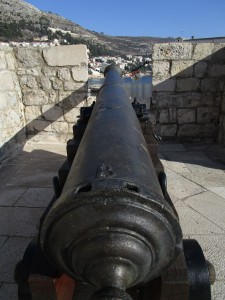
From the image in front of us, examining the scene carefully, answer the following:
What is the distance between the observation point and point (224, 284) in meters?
2.05

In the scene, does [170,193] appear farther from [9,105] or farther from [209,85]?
[9,105]

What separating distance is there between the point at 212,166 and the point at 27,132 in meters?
3.28

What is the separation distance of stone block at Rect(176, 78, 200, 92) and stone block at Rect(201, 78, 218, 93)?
100 millimetres

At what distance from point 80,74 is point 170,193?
273 centimetres

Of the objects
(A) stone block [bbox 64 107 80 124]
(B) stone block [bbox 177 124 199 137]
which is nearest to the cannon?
(A) stone block [bbox 64 107 80 124]

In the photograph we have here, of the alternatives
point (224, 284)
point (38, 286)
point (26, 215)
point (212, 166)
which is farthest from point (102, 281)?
point (212, 166)

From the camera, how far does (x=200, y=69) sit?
17.6ft

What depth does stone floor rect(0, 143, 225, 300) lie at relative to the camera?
2386 millimetres

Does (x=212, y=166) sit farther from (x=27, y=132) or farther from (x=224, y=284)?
(x=27, y=132)

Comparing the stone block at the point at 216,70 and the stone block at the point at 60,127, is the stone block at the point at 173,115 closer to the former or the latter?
the stone block at the point at 216,70

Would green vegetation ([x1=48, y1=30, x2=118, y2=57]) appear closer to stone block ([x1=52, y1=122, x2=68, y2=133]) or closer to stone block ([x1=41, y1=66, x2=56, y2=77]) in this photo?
stone block ([x1=41, y1=66, x2=56, y2=77])

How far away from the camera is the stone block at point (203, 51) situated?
17.2 ft

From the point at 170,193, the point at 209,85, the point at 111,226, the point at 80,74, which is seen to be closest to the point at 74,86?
the point at 80,74

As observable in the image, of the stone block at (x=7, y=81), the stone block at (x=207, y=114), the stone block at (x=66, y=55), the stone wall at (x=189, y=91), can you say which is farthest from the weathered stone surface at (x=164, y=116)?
the stone block at (x=7, y=81)
